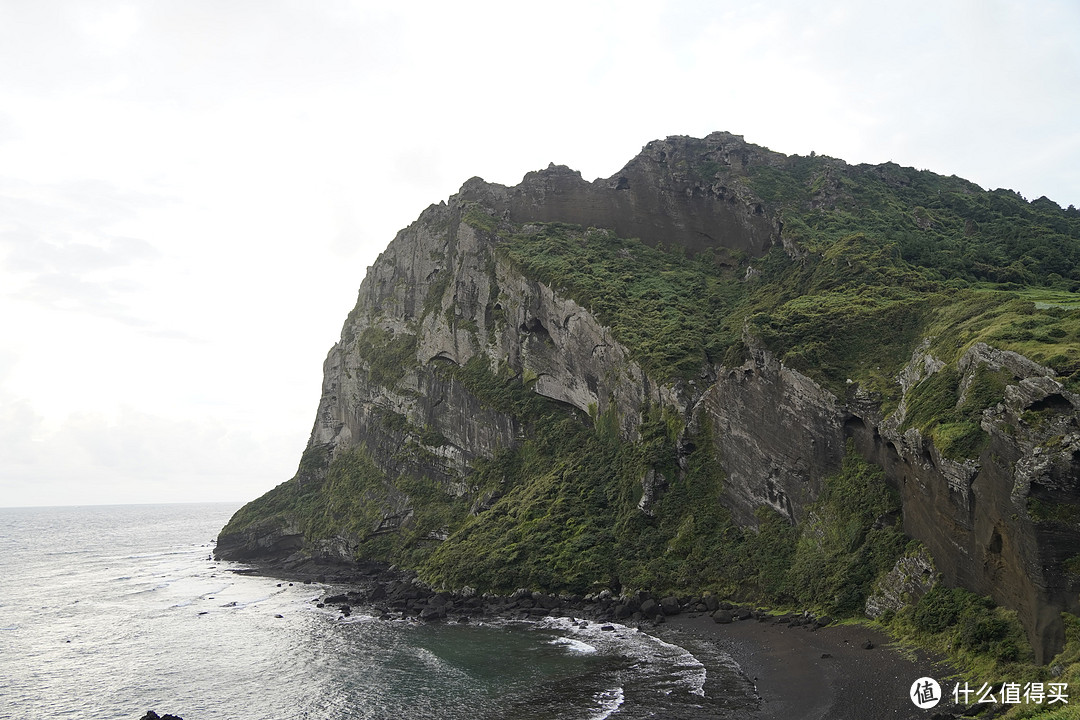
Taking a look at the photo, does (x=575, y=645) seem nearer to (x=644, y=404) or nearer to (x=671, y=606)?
(x=671, y=606)

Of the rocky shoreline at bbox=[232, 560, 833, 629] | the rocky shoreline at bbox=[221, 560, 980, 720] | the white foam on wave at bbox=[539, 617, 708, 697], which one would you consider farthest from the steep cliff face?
the white foam on wave at bbox=[539, 617, 708, 697]

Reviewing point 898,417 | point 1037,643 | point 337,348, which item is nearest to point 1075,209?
point 898,417

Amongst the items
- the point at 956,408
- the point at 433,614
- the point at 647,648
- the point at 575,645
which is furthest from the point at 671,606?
the point at 956,408

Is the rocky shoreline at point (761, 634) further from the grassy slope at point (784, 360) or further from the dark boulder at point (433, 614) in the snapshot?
→ the grassy slope at point (784, 360)

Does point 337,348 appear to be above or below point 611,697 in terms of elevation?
above

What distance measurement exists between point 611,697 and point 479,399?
44183 millimetres

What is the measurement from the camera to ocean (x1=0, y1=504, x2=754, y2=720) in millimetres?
28312

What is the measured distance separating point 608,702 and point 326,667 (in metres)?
17.5

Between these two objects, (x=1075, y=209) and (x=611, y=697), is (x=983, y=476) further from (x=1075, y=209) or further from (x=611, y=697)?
(x=1075, y=209)

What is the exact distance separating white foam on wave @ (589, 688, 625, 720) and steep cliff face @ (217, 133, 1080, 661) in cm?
1504

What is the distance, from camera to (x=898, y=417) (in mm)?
32750

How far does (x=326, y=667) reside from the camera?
118 feet

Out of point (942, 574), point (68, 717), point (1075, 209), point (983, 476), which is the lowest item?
point (68, 717)

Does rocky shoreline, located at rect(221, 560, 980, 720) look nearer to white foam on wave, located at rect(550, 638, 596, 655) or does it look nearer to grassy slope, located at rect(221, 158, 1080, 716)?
grassy slope, located at rect(221, 158, 1080, 716)
